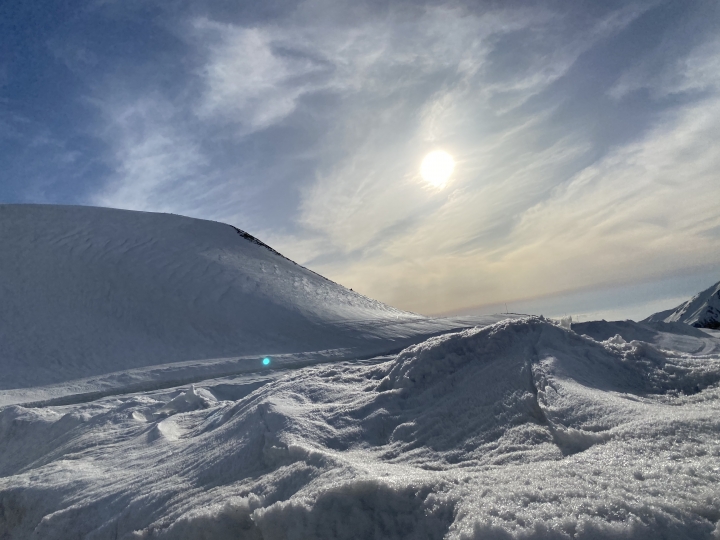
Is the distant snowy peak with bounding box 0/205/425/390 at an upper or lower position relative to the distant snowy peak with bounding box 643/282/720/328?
upper

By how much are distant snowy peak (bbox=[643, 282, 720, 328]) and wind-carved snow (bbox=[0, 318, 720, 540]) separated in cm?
6075

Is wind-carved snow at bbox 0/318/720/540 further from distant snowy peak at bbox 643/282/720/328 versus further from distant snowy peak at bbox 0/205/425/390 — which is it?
distant snowy peak at bbox 643/282/720/328

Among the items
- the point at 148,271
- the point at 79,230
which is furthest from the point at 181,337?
the point at 79,230

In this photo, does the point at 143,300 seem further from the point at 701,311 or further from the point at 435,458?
the point at 701,311

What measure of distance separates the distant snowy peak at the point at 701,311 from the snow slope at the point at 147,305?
5230 cm

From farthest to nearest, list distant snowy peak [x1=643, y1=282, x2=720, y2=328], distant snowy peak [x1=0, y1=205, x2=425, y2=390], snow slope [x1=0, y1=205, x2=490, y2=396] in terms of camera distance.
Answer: distant snowy peak [x1=643, y1=282, x2=720, y2=328], distant snowy peak [x1=0, y1=205, x2=425, y2=390], snow slope [x1=0, y1=205, x2=490, y2=396]

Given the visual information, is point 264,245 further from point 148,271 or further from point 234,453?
point 234,453

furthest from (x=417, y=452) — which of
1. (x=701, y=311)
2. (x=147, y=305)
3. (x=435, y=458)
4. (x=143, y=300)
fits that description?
(x=701, y=311)

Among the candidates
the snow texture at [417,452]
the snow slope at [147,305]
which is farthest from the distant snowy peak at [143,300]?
the snow texture at [417,452]

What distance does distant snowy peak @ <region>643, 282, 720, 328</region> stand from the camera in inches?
2251

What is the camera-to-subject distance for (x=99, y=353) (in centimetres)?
1288

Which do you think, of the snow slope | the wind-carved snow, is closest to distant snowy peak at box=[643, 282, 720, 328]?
the snow slope

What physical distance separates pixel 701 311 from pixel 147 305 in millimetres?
68809

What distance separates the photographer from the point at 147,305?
15.9 metres
